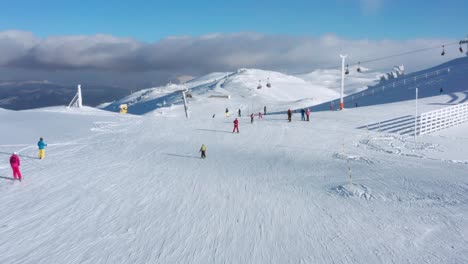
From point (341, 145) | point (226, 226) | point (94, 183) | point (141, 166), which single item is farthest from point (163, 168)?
point (341, 145)

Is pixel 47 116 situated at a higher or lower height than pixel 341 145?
higher

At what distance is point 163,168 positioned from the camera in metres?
16.1

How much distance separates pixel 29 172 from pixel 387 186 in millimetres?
15145

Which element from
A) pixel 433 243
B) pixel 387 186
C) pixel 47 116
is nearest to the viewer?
pixel 433 243

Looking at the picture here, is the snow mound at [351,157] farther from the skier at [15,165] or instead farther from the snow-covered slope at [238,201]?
the skier at [15,165]

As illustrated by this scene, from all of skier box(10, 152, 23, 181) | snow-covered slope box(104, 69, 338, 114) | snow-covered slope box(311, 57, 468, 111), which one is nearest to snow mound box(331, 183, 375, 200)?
skier box(10, 152, 23, 181)

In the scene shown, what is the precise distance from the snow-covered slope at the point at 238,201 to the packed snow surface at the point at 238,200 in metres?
0.04

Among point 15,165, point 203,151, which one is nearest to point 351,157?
point 203,151

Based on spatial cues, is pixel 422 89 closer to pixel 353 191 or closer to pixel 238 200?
pixel 353 191

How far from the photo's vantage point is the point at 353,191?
12000mm

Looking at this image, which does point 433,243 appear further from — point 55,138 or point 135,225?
point 55,138

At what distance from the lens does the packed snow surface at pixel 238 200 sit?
7.95 meters

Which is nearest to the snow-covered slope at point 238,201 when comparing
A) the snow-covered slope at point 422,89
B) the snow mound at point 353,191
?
Result: the snow mound at point 353,191

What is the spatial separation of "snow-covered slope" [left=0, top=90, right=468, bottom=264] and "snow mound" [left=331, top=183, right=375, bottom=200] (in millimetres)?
37
